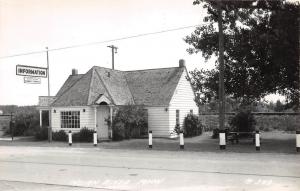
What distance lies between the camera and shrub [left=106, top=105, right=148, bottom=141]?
29.9 meters

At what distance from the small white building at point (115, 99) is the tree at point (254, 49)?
705cm

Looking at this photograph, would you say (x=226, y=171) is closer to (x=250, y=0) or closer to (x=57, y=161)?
(x=57, y=161)

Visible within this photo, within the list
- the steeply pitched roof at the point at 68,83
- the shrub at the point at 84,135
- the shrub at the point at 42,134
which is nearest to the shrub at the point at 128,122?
the shrub at the point at 84,135

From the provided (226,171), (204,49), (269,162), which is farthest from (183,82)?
(226,171)

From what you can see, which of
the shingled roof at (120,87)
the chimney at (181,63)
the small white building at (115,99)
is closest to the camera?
the small white building at (115,99)

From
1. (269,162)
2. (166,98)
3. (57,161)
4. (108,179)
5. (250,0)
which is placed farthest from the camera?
(166,98)

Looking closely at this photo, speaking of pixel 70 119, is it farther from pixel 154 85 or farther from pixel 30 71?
pixel 30 71

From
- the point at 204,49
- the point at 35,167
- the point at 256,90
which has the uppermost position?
the point at 204,49

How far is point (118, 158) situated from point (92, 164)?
6.81 feet

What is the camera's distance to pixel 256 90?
22.4 m

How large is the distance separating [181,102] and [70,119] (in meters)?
8.04

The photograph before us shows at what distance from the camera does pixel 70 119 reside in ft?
104

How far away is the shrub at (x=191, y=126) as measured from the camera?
32.8 metres

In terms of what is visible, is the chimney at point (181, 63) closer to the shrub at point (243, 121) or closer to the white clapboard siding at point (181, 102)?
the white clapboard siding at point (181, 102)
